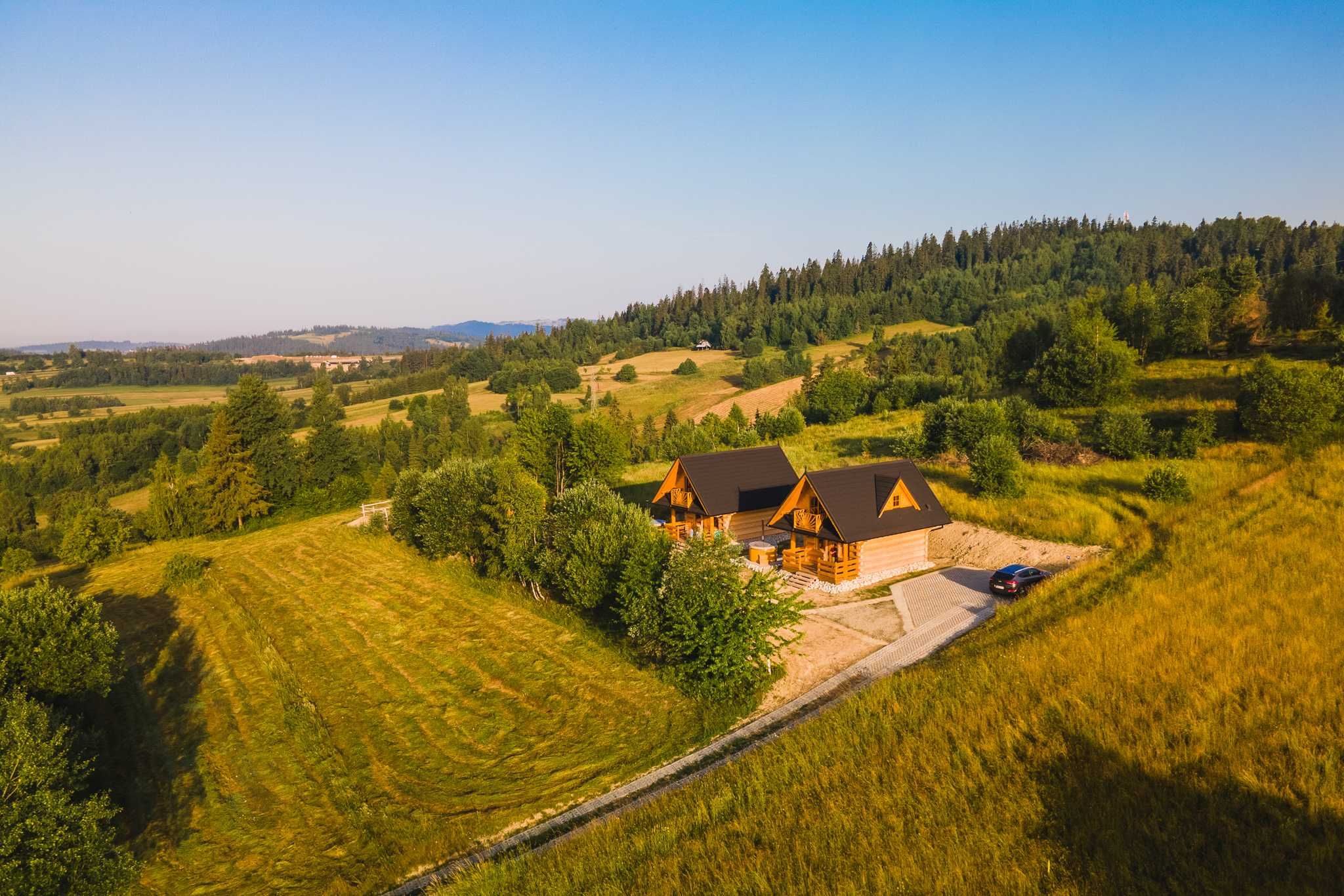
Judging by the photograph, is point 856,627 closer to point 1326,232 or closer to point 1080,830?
point 1080,830

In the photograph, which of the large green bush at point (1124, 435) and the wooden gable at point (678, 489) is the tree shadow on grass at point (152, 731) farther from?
the large green bush at point (1124, 435)

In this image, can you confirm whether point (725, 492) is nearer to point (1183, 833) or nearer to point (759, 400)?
point (1183, 833)

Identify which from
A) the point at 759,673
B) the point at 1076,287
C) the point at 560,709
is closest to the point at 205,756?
the point at 560,709

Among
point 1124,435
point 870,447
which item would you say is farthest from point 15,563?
point 1124,435

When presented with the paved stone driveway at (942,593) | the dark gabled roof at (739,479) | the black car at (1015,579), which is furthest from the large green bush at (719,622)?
the dark gabled roof at (739,479)

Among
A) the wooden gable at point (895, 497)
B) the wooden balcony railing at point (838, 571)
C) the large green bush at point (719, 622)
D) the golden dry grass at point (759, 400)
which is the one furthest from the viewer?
the golden dry grass at point (759, 400)

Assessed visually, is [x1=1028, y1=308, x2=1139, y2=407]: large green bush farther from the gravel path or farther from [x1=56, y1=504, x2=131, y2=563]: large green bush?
[x1=56, y1=504, x2=131, y2=563]: large green bush
